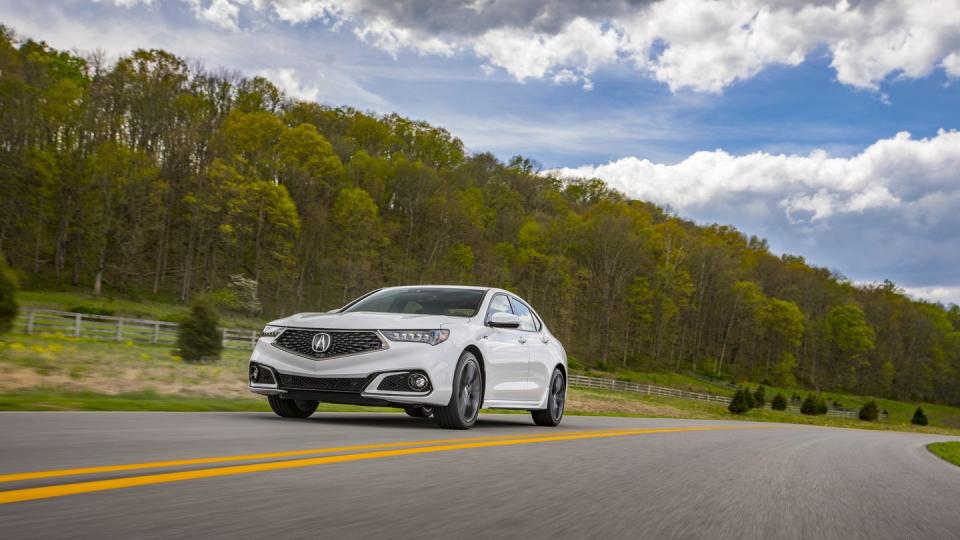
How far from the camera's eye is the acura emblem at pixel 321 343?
29.7 feet

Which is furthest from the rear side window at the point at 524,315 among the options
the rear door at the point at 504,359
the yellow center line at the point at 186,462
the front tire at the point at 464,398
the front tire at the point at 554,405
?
the yellow center line at the point at 186,462

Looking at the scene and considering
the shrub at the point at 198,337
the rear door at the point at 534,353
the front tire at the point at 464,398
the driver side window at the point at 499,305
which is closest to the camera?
the front tire at the point at 464,398

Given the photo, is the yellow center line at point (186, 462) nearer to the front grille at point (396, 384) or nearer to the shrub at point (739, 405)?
the front grille at point (396, 384)

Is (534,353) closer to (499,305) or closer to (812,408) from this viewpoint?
(499,305)

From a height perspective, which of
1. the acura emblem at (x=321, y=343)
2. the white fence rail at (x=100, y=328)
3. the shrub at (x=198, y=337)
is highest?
the acura emblem at (x=321, y=343)

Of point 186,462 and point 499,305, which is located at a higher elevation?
point 499,305

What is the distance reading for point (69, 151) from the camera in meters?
59.2

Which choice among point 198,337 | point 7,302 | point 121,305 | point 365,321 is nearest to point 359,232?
point 121,305

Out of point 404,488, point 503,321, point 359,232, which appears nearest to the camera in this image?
point 404,488

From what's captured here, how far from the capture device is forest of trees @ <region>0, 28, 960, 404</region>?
192ft

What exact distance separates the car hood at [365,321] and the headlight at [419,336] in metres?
0.04

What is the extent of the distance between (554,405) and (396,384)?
14.5ft

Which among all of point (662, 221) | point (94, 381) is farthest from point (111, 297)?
point (662, 221)

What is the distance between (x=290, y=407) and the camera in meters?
9.98
